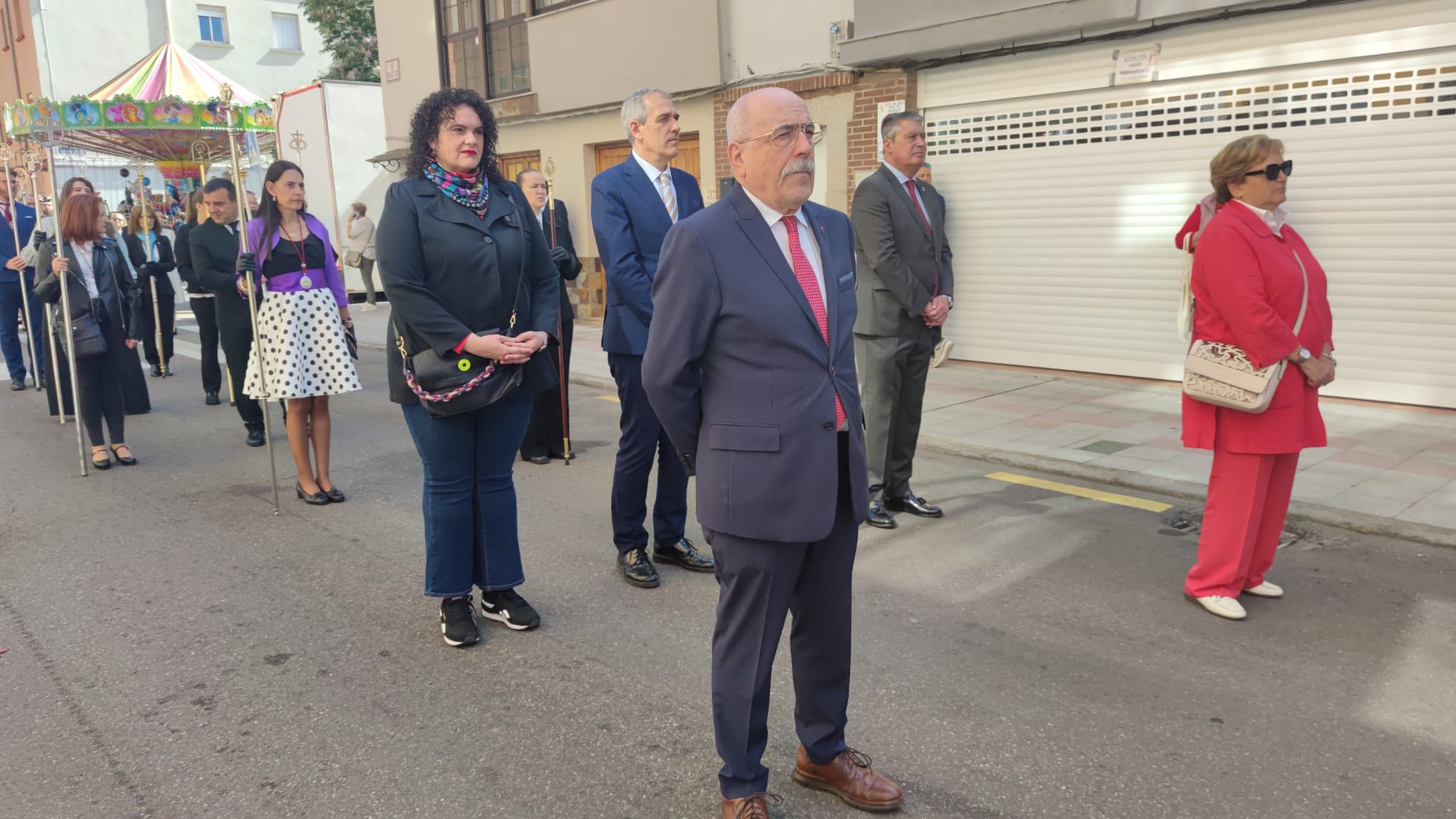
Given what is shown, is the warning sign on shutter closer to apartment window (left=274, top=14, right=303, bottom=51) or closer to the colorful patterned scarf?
the colorful patterned scarf

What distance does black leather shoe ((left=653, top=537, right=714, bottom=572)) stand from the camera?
4781mm

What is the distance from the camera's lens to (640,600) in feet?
14.6

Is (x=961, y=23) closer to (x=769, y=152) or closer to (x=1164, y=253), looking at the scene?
(x=1164, y=253)

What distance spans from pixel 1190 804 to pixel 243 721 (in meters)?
2.97

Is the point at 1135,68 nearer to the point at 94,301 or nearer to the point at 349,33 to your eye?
the point at 94,301

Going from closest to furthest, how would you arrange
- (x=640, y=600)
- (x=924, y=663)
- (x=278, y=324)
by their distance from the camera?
(x=924, y=663)
(x=640, y=600)
(x=278, y=324)

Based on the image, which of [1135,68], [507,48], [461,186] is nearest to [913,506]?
[461,186]

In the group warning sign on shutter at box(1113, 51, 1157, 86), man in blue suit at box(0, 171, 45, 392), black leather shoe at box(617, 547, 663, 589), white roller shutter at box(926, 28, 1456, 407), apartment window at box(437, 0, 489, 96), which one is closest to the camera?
black leather shoe at box(617, 547, 663, 589)

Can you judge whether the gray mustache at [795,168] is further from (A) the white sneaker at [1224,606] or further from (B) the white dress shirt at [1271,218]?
(A) the white sneaker at [1224,606]

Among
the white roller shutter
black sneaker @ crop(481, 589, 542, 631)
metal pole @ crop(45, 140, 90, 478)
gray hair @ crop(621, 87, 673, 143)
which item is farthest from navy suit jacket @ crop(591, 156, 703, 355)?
the white roller shutter

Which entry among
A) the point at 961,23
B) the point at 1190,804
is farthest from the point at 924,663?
the point at 961,23

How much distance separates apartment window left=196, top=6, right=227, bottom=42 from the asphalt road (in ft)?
110

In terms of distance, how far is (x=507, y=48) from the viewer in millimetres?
16531

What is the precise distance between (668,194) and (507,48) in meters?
13.4
